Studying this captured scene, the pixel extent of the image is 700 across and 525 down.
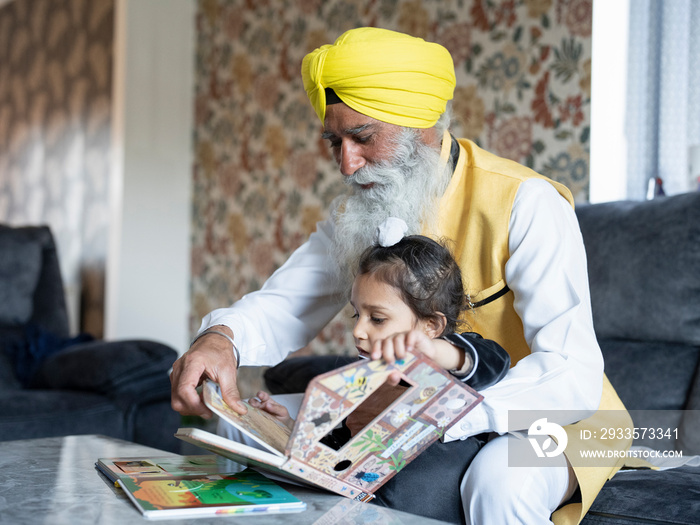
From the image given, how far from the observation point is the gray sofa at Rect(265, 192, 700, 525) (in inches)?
70.4

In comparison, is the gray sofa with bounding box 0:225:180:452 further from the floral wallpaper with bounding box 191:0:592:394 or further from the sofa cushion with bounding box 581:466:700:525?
the sofa cushion with bounding box 581:466:700:525

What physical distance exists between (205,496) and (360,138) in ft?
2.87

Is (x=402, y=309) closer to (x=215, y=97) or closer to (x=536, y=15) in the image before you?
(x=536, y=15)

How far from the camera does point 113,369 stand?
2.45 m

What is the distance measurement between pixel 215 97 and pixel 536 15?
2.10 metres

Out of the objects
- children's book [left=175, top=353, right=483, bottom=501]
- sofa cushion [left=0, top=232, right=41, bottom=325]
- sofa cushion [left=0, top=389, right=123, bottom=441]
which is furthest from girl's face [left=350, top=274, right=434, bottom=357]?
sofa cushion [left=0, top=232, right=41, bottom=325]

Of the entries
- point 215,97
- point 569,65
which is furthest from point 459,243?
point 215,97

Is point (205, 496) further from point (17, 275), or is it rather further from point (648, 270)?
point (17, 275)

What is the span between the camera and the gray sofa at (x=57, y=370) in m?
2.26

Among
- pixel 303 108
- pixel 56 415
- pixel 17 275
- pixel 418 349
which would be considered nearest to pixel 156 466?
pixel 418 349

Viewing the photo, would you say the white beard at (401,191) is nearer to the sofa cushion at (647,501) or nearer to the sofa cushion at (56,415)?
the sofa cushion at (647,501)

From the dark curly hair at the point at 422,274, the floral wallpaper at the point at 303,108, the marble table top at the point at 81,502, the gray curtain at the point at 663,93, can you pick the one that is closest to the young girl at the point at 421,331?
the dark curly hair at the point at 422,274

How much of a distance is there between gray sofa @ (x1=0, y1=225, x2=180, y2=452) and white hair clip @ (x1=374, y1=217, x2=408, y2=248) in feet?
4.63

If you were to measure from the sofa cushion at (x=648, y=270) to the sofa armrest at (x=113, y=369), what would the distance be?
152cm
